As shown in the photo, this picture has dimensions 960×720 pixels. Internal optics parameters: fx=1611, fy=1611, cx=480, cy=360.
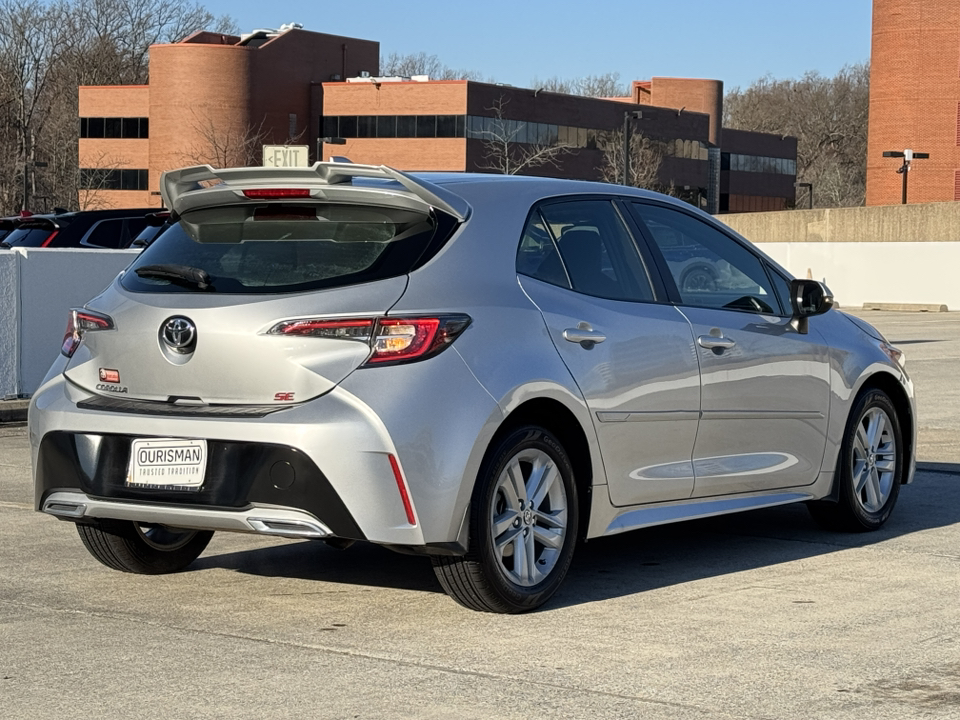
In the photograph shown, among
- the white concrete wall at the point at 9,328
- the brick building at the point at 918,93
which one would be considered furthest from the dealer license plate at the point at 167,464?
the brick building at the point at 918,93

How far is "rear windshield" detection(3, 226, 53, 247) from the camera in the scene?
69.2ft

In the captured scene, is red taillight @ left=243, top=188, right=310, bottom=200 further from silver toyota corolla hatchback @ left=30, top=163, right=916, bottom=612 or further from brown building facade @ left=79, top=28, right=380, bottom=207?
brown building facade @ left=79, top=28, right=380, bottom=207

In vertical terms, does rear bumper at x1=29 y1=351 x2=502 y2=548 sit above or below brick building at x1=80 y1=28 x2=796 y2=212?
below

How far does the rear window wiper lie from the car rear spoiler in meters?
0.33

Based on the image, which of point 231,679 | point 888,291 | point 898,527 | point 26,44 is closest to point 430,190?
point 231,679

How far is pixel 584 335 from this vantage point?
256 inches

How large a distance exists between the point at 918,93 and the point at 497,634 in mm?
74050

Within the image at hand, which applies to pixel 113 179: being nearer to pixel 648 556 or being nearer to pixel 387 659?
pixel 648 556

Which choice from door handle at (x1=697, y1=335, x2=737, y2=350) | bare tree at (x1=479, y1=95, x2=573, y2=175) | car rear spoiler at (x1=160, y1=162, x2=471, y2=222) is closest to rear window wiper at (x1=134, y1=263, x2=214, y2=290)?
car rear spoiler at (x1=160, y1=162, x2=471, y2=222)

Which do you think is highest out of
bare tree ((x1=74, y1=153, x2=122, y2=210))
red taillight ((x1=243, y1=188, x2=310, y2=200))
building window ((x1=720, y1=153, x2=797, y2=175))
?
building window ((x1=720, y1=153, x2=797, y2=175))

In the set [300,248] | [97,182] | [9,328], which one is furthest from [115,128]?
[300,248]

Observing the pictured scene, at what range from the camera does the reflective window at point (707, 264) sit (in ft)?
24.1

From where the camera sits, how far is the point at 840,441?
819cm

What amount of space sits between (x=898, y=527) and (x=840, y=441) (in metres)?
0.76
